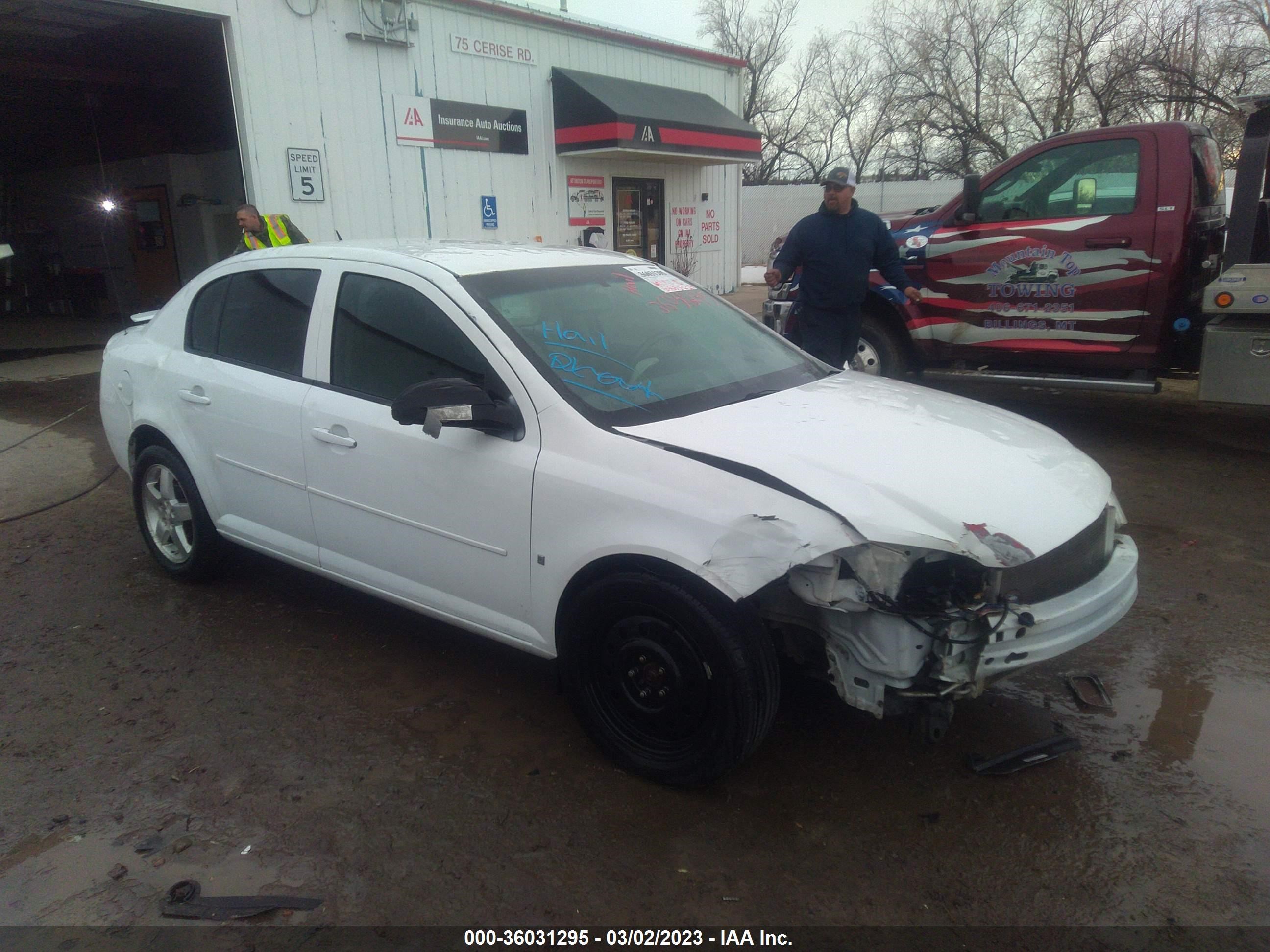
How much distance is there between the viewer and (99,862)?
2.64 metres

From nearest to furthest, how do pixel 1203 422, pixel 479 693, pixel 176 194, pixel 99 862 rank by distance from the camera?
pixel 99 862 < pixel 479 693 < pixel 1203 422 < pixel 176 194

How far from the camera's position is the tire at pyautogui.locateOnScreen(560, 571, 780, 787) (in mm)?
2600

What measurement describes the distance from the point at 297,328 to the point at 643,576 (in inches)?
79.6

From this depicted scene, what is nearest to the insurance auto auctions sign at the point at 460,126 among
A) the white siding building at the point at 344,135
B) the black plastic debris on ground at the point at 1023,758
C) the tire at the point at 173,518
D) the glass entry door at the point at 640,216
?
the white siding building at the point at 344,135

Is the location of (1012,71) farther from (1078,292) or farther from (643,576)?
(643,576)

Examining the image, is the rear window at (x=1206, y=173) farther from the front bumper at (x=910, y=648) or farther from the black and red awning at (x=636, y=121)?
the black and red awning at (x=636, y=121)

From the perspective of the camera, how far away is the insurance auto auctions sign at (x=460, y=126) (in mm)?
11508

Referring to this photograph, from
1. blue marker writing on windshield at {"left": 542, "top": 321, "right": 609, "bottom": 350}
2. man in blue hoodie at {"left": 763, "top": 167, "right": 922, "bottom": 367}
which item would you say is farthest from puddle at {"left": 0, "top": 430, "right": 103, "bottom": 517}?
man in blue hoodie at {"left": 763, "top": 167, "right": 922, "bottom": 367}

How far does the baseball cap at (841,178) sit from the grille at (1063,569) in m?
3.41

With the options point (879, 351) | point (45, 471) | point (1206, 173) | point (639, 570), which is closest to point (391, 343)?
point (639, 570)

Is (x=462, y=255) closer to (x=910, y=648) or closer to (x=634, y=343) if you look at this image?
(x=634, y=343)

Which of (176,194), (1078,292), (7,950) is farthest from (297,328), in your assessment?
(176,194)

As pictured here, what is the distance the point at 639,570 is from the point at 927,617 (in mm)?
822

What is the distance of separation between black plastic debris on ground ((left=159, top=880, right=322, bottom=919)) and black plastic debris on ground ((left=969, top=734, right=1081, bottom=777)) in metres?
2.08
